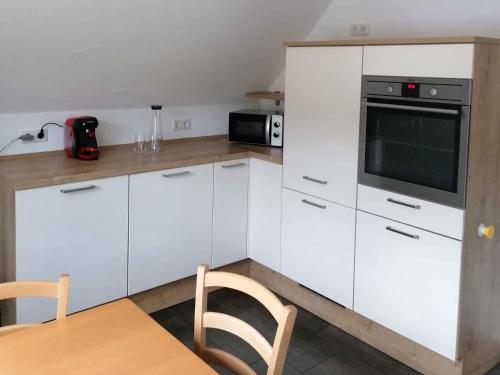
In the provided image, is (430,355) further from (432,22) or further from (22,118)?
(22,118)

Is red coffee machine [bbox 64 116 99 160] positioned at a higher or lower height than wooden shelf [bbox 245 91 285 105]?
lower

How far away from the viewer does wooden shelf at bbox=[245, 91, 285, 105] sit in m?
3.68

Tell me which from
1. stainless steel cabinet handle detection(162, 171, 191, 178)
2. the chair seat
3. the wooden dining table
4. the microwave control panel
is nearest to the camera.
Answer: the wooden dining table

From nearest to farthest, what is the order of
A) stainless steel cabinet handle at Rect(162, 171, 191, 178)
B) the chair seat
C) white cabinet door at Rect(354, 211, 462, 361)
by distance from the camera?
the chair seat < white cabinet door at Rect(354, 211, 462, 361) < stainless steel cabinet handle at Rect(162, 171, 191, 178)

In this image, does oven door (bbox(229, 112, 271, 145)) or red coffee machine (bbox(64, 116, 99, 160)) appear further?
oven door (bbox(229, 112, 271, 145))

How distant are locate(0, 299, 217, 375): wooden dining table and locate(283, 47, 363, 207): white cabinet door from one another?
1592 millimetres

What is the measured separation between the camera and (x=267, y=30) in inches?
132

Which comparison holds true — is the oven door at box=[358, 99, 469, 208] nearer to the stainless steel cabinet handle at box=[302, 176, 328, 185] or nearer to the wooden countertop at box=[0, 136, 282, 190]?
the stainless steel cabinet handle at box=[302, 176, 328, 185]

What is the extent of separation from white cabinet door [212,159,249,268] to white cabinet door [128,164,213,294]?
0.18ft

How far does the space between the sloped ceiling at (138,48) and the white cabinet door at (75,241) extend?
0.61 m

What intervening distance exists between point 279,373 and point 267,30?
2.40 m

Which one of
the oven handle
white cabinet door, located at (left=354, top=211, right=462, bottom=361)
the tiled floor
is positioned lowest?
the tiled floor

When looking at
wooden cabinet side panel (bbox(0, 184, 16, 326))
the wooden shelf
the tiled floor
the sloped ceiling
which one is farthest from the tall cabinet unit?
wooden cabinet side panel (bbox(0, 184, 16, 326))

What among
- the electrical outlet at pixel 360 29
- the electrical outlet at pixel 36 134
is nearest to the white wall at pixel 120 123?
the electrical outlet at pixel 36 134
